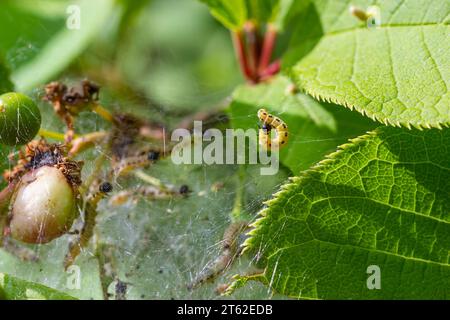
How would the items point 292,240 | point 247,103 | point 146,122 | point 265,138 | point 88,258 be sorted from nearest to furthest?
point 292,240
point 265,138
point 88,258
point 247,103
point 146,122

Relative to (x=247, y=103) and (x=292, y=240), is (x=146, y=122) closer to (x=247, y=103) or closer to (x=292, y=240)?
(x=247, y=103)

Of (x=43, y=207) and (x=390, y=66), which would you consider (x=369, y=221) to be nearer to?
(x=390, y=66)

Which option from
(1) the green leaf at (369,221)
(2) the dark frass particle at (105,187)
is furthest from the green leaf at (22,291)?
(1) the green leaf at (369,221)

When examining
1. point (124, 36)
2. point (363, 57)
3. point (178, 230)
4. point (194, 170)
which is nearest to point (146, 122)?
point (194, 170)

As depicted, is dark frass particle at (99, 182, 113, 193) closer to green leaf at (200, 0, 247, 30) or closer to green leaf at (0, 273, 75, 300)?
green leaf at (0, 273, 75, 300)

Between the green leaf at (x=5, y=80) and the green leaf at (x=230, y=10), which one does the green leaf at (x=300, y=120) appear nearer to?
the green leaf at (x=230, y=10)

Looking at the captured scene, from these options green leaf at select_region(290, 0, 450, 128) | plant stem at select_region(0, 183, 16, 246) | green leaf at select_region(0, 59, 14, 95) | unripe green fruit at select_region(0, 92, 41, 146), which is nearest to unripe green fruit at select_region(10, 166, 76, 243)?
plant stem at select_region(0, 183, 16, 246)
